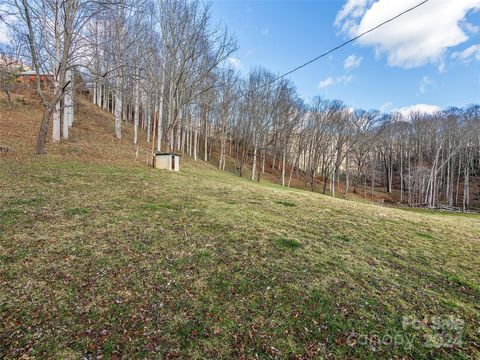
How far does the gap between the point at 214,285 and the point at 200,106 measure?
76.5 feet

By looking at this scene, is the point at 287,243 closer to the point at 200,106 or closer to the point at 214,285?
the point at 214,285

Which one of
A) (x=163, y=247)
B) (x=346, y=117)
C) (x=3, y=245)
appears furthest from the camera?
(x=346, y=117)

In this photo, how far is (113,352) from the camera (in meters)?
2.03

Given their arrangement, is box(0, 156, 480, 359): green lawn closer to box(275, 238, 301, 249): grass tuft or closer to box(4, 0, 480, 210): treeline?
box(275, 238, 301, 249): grass tuft

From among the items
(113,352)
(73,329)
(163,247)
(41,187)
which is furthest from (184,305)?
(41,187)

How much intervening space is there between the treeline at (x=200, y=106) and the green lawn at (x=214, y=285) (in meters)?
7.45

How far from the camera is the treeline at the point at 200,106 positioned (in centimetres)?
990

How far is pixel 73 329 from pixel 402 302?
143 inches

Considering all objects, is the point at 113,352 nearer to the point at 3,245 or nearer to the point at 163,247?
the point at 163,247

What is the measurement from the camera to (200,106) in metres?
24.3
